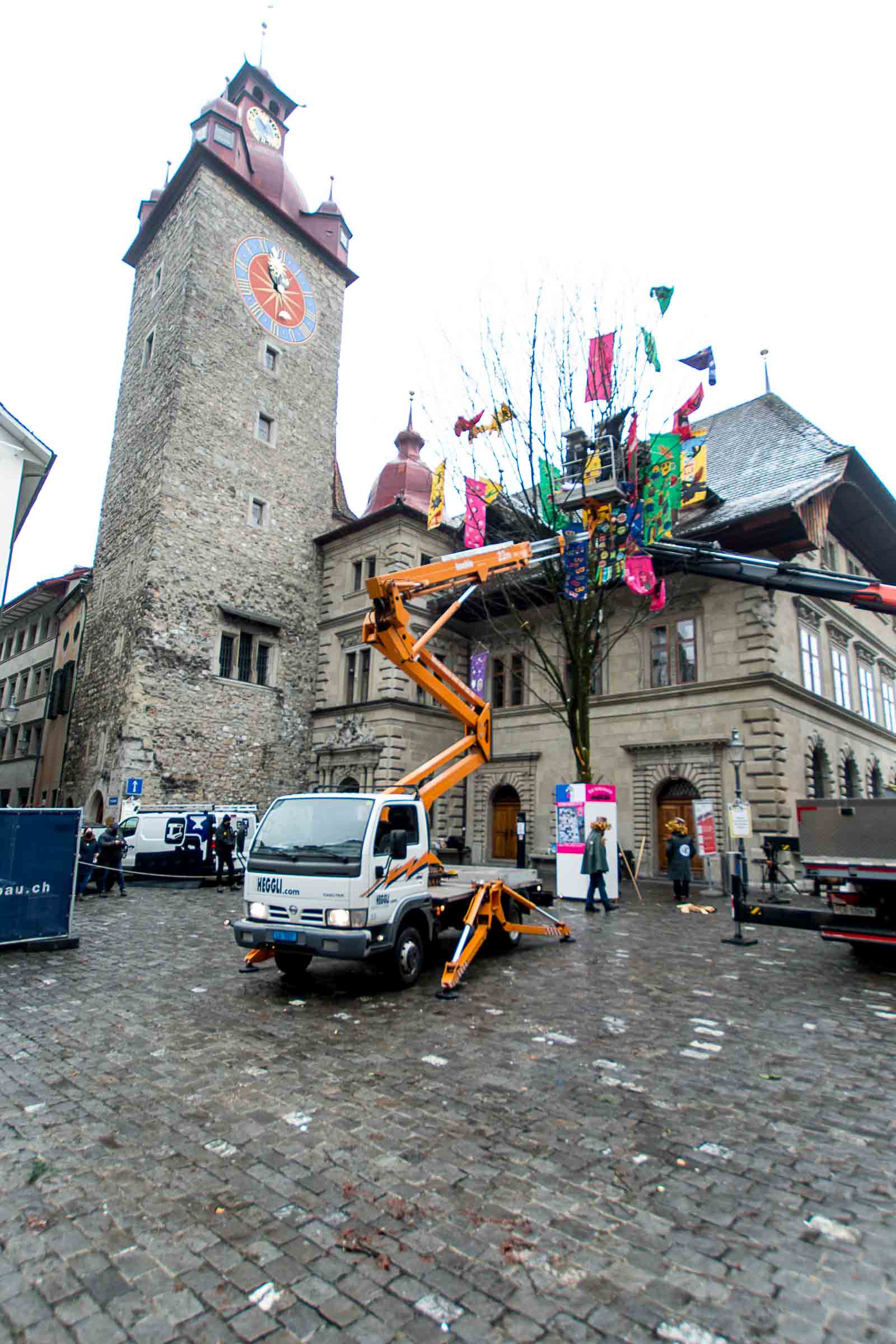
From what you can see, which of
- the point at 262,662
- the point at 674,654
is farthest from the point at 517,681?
the point at 262,662

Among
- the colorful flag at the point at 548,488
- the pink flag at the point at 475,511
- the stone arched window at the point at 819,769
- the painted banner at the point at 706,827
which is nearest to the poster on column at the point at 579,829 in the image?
the painted banner at the point at 706,827

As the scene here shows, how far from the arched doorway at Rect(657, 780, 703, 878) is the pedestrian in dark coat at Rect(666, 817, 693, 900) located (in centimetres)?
481

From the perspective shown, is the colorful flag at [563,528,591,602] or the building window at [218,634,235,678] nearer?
the colorful flag at [563,528,591,602]

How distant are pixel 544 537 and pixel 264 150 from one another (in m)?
28.1

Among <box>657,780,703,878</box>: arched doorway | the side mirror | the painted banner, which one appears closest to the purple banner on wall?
<box>657,780,703,878</box>: arched doorway

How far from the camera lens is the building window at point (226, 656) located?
27.4m

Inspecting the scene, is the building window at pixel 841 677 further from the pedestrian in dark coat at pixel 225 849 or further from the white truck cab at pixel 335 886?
the white truck cab at pixel 335 886

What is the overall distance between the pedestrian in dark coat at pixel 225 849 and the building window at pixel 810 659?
723 inches

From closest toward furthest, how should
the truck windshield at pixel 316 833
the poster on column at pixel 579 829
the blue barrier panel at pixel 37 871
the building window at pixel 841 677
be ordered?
the truck windshield at pixel 316 833 → the blue barrier panel at pixel 37 871 → the poster on column at pixel 579 829 → the building window at pixel 841 677

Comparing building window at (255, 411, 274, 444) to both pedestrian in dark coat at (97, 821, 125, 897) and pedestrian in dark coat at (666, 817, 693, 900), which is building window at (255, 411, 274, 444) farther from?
pedestrian in dark coat at (666, 817, 693, 900)

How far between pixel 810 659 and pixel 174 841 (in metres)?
20.7

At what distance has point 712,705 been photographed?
73.8 ft

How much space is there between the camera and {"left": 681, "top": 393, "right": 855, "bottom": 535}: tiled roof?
880 inches

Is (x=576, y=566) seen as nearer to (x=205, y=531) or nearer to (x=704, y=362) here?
(x=704, y=362)
